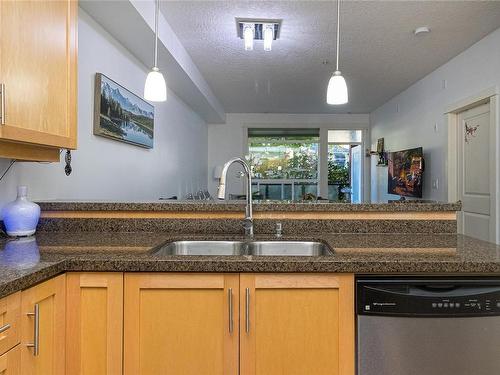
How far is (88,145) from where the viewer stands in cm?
236

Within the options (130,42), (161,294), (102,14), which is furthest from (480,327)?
(130,42)

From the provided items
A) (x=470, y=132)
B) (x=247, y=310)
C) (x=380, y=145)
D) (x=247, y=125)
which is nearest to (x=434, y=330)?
(x=247, y=310)

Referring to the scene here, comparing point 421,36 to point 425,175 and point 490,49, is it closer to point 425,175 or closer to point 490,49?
point 490,49

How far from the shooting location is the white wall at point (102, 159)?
76.0 inches

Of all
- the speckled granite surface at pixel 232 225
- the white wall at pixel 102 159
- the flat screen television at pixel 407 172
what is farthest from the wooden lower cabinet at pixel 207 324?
the flat screen television at pixel 407 172

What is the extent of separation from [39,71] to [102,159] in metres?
1.21

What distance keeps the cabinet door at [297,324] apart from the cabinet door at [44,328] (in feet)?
1.88

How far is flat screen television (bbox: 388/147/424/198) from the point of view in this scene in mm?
4449

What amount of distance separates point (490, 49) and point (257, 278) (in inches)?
125

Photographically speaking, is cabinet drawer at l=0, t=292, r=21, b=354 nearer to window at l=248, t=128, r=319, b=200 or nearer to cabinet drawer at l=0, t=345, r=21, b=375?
cabinet drawer at l=0, t=345, r=21, b=375

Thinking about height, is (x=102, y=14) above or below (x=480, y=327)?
above

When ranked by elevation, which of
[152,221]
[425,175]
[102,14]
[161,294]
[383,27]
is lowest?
[161,294]

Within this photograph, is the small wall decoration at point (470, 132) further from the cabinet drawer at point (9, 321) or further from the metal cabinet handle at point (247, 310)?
the cabinet drawer at point (9, 321)

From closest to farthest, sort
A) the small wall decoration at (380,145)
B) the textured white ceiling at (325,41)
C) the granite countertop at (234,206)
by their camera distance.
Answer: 1. the granite countertop at (234,206)
2. the textured white ceiling at (325,41)
3. the small wall decoration at (380,145)
